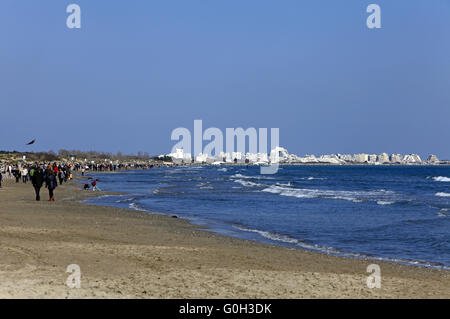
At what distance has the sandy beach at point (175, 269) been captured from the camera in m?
8.17

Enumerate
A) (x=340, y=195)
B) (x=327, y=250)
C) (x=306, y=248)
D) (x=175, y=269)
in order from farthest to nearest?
(x=340, y=195) → (x=306, y=248) → (x=327, y=250) → (x=175, y=269)

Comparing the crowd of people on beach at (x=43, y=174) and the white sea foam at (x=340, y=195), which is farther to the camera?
the white sea foam at (x=340, y=195)

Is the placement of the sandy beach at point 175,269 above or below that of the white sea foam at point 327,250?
above

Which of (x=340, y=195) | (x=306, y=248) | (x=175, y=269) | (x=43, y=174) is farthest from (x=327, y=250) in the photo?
(x=340, y=195)

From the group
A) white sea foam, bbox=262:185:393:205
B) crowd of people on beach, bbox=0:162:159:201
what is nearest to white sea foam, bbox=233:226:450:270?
crowd of people on beach, bbox=0:162:159:201

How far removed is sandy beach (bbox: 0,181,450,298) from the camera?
8172mm

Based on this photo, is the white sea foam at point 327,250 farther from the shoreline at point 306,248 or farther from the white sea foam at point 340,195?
Answer: the white sea foam at point 340,195

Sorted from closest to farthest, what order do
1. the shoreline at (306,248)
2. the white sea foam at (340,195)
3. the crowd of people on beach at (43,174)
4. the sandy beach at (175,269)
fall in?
the sandy beach at (175,269)
the shoreline at (306,248)
the crowd of people on beach at (43,174)
the white sea foam at (340,195)

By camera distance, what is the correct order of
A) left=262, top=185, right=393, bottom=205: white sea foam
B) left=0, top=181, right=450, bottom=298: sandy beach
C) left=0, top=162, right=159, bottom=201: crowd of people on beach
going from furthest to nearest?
left=262, top=185, right=393, bottom=205: white sea foam
left=0, top=162, right=159, bottom=201: crowd of people on beach
left=0, top=181, right=450, bottom=298: sandy beach

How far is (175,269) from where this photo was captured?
10086 millimetres

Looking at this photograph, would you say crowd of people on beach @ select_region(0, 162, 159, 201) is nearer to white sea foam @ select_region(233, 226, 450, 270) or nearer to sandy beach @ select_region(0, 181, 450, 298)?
sandy beach @ select_region(0, 181, 450, 298)

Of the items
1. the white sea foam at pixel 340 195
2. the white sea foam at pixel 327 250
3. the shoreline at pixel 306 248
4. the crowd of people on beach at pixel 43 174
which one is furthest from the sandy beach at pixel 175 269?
the white sea foam at pixel 340 195

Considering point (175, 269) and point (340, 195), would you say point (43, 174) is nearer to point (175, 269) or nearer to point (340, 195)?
point (340, 195)

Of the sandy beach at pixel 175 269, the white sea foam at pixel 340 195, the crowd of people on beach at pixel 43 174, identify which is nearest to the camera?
the sandy beach at pixel 175 269
